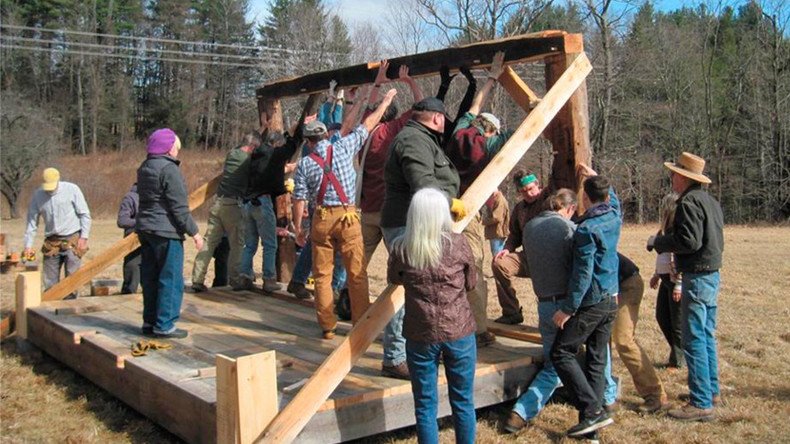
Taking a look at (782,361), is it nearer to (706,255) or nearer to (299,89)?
(706,255)

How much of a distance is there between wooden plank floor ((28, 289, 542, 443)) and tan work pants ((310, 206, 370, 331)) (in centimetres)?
45

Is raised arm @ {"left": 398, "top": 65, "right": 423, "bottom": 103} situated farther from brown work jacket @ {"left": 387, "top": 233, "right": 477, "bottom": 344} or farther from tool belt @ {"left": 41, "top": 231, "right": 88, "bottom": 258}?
tool belt @ {"left": 41, "top": 231, "right": 88, "bottom": 258}

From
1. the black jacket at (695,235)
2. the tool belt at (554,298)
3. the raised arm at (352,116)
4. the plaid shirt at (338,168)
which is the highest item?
the raised arm at (352,116)

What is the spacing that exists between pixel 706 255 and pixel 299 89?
5129 mm

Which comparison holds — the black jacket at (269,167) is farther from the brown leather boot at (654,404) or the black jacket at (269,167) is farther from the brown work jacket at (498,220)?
the brown leather boot at (654,404)

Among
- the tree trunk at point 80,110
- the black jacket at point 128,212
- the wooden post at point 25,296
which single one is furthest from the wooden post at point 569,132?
the tree trunk at point 80,110

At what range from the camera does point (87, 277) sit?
8.09m

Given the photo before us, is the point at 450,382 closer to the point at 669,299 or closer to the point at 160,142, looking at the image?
the point at 160,142

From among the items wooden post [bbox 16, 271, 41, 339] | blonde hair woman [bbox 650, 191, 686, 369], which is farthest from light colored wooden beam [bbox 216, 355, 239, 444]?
wooden post [bbox 16, 271, 41, 339]

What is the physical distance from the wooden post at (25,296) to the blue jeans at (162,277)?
2389 mm

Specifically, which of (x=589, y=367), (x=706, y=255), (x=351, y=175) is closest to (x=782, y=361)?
(x=706, y=255)

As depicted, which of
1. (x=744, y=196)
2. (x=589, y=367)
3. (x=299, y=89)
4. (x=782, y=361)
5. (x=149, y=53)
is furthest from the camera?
(x=149, y=53)

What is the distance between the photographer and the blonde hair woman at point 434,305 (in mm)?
4133

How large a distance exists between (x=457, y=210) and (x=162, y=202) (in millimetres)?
2730
